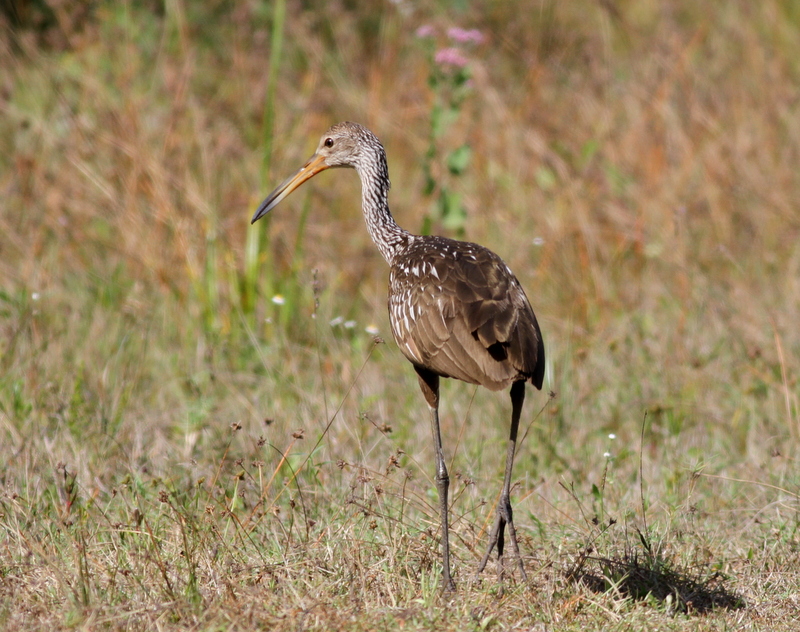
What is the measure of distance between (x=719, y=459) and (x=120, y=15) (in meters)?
5.38

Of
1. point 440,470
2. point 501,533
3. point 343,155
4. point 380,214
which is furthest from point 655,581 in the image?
point 343,155

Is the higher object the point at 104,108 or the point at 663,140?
the point at 663,140

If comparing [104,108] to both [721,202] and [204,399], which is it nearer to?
[204,399]

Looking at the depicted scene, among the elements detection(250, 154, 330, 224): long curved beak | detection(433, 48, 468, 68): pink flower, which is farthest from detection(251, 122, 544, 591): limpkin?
detection(433, 48, 468, 68): pink flower

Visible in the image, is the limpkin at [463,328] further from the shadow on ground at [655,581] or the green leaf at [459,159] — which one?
the green leaf at [459,159]

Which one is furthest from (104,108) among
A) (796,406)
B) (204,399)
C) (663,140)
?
(796,406)

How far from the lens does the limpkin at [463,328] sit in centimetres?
367

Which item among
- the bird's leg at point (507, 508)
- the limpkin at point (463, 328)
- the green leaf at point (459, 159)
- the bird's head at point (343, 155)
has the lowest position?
the bird's leg at point (507, 508)

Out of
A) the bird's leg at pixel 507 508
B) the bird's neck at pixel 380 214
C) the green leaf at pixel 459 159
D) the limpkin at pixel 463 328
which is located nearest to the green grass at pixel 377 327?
the bird's leg at pixel 507 508

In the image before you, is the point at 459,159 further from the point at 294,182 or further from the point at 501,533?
the point at 501,533

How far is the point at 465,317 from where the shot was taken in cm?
379

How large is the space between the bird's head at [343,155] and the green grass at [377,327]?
2.01 ft

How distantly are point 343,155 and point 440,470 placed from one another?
165 centimetres

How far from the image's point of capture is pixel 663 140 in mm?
7688
